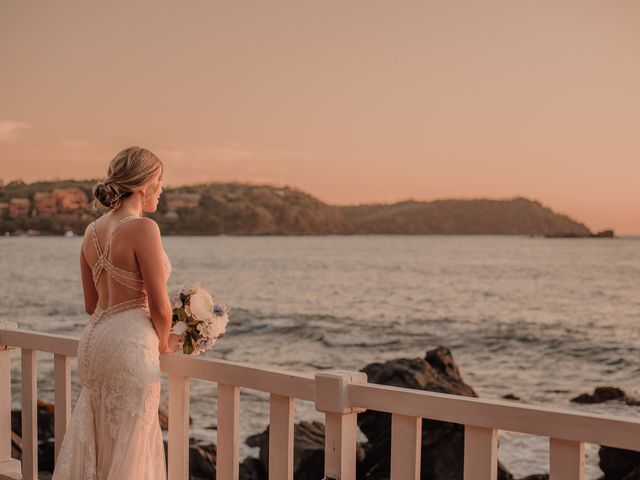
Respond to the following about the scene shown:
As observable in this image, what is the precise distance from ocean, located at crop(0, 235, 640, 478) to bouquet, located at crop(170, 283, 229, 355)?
918 cm

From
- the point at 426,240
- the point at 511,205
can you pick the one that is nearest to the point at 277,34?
the point at 511,205

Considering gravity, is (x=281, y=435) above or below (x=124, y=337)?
below

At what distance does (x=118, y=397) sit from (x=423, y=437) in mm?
7280

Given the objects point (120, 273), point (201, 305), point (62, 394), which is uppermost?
point (120, 273)

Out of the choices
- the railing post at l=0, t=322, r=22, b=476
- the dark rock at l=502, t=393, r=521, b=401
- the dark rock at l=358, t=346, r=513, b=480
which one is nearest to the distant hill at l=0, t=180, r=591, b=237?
the dark rock at l=502, t=393, r=521, b=401

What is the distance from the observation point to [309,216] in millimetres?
61969

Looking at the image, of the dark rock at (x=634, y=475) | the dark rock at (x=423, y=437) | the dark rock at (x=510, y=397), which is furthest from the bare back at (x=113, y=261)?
the dark rock at (x=510, y=397)

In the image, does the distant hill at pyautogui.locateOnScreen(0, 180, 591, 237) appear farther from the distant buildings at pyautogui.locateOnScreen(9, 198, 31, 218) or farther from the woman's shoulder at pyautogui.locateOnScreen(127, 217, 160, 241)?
the woman's shoulder at pyautogui.locateOnScreen(127, 217, 160, 241)

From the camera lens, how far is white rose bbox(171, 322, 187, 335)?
3160 mm

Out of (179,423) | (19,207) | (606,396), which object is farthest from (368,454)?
(19,207)

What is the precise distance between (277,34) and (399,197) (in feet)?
70.6

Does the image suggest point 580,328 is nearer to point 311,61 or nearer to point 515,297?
point 515,297

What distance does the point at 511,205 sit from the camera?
56.7m

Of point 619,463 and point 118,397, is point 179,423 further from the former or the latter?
point 619,463
